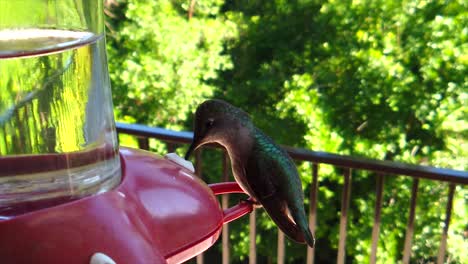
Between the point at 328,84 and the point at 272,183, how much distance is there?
380 cm

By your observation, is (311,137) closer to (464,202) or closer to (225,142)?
(464,202)

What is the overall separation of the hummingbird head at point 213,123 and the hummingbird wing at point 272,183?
67 millimetres

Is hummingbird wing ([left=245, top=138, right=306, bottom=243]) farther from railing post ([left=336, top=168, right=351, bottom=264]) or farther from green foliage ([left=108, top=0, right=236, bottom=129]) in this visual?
green foliage ([left=108, top=0, right=236, bottom=129])

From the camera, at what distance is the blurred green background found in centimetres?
391

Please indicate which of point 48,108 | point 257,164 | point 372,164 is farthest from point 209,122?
point 372,164

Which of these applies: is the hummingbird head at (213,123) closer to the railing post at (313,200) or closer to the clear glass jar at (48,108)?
the clear glass jar at (48,108)

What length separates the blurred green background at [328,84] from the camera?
391cm

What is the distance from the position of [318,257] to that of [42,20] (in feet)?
15.2

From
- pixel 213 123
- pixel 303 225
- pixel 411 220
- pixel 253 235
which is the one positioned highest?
pixel 213 123

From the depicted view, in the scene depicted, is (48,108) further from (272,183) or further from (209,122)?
(272,183)

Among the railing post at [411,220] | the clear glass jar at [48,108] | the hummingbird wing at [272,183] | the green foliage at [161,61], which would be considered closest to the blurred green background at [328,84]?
the green foliage at [161,61]

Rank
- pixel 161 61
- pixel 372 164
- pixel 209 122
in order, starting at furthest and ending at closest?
pixel 161 61 → pixel 372 164 → pixel 209 122

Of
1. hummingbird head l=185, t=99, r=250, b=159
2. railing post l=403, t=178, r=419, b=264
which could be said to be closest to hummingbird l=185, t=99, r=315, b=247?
hummingbird head l=185, t=99, r=250, b=159

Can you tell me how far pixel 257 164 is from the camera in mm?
881
